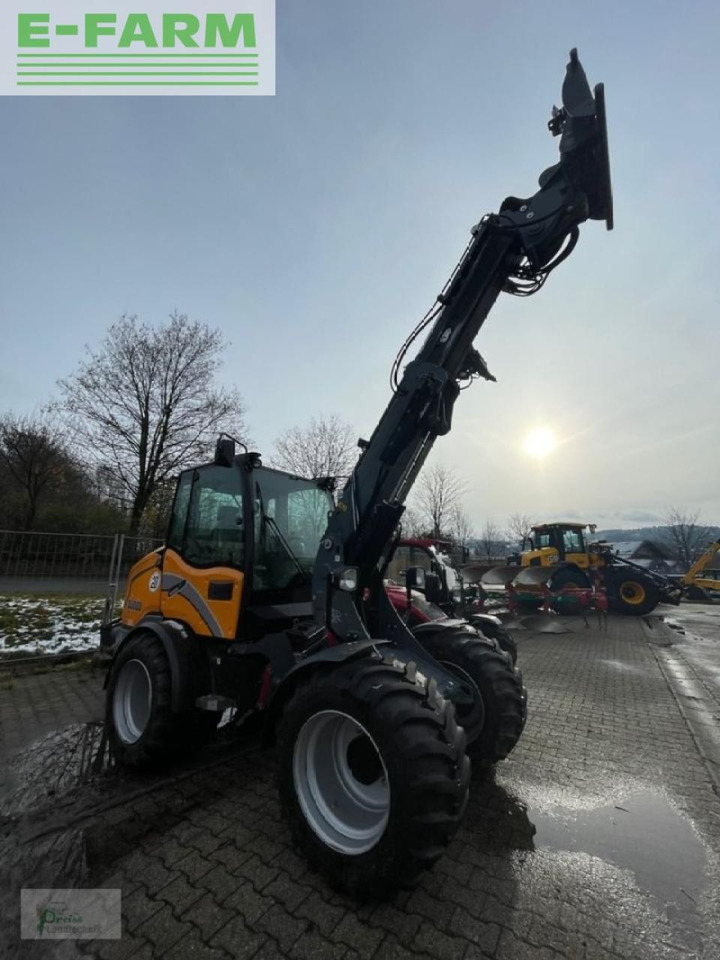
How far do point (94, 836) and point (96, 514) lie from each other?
753 inches

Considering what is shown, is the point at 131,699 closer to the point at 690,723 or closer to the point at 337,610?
the point at 337,610

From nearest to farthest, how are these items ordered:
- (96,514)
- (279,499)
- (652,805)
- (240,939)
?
(240,939), (652,805), (279,499), (96,514)

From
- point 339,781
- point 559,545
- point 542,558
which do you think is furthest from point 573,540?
point 339,781

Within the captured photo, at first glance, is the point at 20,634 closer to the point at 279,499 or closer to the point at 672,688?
the point at 279,499

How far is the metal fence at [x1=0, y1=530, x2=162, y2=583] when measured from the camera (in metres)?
7.93

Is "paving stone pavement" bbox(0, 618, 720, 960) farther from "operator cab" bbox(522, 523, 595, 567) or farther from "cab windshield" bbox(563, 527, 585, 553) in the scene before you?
"cab windshield" bbox(563, 527, 585, 553)

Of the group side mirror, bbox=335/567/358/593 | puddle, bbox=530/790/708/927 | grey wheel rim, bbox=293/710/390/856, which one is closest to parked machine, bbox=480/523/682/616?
puddle, bbox=530/790/708/927

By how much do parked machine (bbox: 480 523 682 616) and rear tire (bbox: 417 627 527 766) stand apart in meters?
11.3

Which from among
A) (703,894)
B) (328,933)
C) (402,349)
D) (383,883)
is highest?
(402,349)

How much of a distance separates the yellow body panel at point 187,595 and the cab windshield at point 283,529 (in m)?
0.25

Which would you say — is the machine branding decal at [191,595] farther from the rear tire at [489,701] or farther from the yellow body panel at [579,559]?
the yellow body panel at [579,559]

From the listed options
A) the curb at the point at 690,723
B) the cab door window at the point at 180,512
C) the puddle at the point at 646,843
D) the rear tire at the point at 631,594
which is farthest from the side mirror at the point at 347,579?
the rear tire at the point at 631,594

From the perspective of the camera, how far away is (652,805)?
3281 mm

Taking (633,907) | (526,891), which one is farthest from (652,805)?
(526,891)
